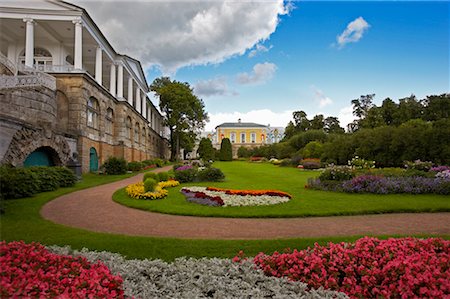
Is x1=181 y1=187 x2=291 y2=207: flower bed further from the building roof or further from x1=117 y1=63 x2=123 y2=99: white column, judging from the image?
the building roof

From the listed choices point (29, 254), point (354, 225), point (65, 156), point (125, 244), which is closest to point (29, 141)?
point (65, 156)

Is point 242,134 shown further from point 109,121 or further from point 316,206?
point 316,206

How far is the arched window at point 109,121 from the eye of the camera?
26641 millimetres

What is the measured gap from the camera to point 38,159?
14.5 m

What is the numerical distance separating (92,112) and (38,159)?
30.9 ft

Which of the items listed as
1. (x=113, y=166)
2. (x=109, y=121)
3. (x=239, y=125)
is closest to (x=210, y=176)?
(x=113, y=166)

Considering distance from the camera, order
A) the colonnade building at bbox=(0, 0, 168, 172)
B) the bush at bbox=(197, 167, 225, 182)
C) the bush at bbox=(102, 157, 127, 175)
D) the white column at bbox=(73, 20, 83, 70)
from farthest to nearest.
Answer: the bush at bbox=(102, 157, 127, 175) → the white column at bbox=(73, 20, 83, 70) → the bush at bbox=(197, 167, 225, 182) → the colonnade building at bbox=(0, 0, 168, 172)

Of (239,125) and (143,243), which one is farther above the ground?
(239,125)

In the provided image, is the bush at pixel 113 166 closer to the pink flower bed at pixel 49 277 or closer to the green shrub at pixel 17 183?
the green shrub at pixel 17 183

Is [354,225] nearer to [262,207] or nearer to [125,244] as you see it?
[262,207]

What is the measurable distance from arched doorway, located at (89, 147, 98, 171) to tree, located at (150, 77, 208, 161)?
22.9 metres

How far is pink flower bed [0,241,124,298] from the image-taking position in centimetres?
265

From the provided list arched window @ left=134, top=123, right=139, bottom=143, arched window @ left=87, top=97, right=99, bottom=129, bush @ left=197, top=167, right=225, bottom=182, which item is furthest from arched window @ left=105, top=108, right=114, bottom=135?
bush @ left=197, top=167, right=225, bottom=182

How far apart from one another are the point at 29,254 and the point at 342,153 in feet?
93.7
